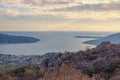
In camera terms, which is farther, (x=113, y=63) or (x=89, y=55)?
(x=89, y=55)

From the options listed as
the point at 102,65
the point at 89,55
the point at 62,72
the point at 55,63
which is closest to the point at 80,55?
the point at 89,55

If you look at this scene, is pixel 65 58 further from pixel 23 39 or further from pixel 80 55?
pixel 23 39

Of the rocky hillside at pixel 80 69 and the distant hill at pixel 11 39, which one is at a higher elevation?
the rocky hillside at pixel 80 69

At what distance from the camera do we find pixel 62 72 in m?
15.2

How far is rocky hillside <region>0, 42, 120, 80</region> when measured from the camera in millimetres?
15062

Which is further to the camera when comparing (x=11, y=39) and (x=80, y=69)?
(x=11, y=39)

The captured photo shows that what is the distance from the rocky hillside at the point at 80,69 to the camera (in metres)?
15.1

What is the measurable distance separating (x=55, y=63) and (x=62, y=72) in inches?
457

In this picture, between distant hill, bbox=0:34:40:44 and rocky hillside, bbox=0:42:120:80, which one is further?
distant hill, bbox=0:34:40:44

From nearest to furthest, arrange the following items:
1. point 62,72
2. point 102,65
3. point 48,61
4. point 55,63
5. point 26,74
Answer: point 62,72 < point 26,74 < point 102,65 < point 55,63 < point 48,61

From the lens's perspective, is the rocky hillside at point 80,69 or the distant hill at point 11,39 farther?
the distant hill at point 11,39

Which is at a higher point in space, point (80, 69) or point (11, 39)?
point (80, 69)

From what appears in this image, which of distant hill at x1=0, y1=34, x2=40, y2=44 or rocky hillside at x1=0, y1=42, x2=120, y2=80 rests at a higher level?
rocky hillside at x1=0, y1=42, x2=120, y2=80

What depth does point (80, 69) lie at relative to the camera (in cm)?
2100
